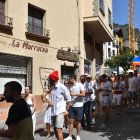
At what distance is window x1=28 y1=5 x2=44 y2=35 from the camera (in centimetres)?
1819

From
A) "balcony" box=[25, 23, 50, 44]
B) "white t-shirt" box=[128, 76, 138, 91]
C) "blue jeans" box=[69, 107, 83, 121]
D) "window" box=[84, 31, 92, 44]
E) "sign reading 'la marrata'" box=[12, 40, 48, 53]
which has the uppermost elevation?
"window" box=[84, 31, 92, 44]

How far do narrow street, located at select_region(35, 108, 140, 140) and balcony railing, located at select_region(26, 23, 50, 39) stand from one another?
5.07m

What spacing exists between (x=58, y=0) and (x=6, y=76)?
6.31 m

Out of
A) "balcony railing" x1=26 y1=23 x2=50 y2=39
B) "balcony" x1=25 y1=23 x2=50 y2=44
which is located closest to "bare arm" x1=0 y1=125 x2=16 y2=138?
"balcony" x1=25 y1=23 x2=50 y2=44

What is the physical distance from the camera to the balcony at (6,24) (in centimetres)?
1545

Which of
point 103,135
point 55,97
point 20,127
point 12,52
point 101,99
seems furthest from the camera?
point 12,52

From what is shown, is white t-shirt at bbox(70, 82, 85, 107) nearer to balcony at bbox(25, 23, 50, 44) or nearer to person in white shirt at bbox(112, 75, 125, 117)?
person in white shirt at bbox(112, 75, 125, 117)

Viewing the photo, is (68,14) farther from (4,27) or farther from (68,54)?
(4,27)

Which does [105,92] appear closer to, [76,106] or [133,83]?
[76,106]

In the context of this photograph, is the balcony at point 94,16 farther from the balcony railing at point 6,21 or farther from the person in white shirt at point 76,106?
the person in white shirt at point 76,106

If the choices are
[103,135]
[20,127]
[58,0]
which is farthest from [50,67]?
[20,127]

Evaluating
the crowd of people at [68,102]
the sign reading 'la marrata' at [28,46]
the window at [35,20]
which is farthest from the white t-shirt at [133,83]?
the window at [35,20]

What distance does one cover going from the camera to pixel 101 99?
14781 millimetres

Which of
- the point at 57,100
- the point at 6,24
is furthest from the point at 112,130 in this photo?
the point at 6,24
